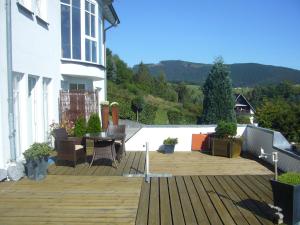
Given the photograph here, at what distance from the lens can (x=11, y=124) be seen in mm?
7859

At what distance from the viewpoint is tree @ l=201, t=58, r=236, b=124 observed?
1384 cm

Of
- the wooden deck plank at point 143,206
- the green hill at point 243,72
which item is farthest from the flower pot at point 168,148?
the green hill at point 243,72

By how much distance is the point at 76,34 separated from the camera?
1343cm

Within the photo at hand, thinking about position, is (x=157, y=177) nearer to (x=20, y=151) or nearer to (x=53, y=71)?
(x=20, y=151)

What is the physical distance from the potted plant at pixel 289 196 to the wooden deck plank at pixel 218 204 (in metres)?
0.70

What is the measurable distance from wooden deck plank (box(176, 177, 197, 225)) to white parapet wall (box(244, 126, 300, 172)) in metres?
2.51

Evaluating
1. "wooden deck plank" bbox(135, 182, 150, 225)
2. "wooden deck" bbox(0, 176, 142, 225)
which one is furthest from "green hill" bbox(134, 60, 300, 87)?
"wooden deck plank" bbox(135, 182, 150, 225)

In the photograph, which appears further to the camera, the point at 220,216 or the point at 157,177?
the point at 157,177

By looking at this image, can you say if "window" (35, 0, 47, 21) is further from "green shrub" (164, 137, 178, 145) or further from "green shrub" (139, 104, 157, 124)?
"green shrub" (139, 104, 157, 124)

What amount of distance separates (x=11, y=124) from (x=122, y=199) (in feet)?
9.22

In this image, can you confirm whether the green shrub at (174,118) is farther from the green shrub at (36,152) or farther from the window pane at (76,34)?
the green shrub at (36,152)

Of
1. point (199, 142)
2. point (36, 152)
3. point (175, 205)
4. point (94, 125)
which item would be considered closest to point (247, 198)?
point (175, 205)

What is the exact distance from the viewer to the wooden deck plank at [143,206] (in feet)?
18.2

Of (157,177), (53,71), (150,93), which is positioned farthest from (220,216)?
(150,93)
